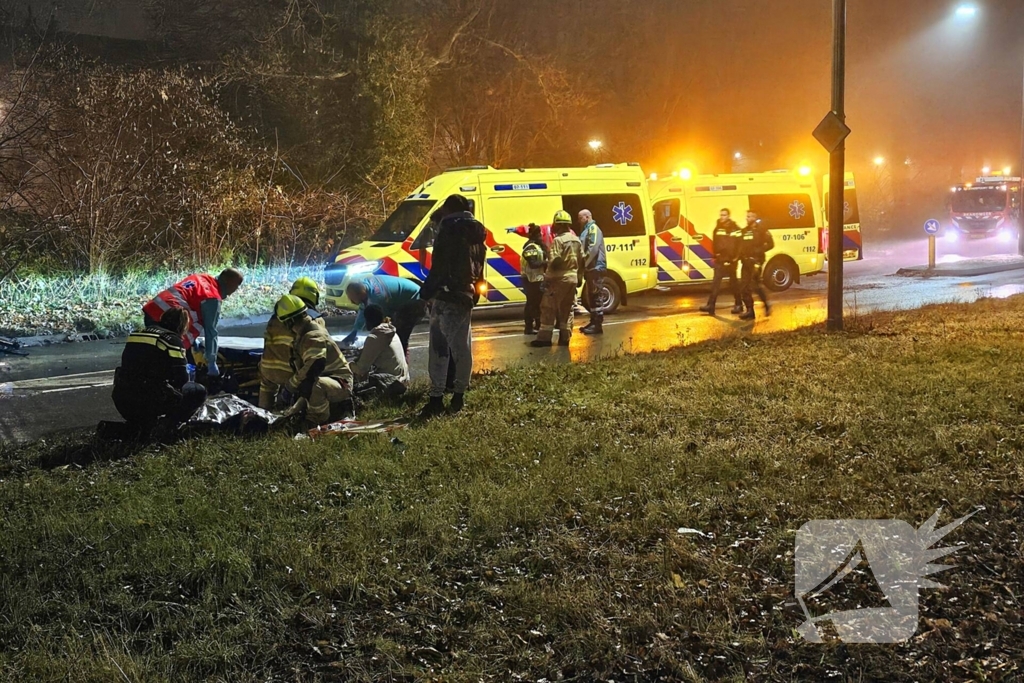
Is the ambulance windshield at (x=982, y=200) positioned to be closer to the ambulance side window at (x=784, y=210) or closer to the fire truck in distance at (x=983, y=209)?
the fire truck in distance at (x=983, y=209)

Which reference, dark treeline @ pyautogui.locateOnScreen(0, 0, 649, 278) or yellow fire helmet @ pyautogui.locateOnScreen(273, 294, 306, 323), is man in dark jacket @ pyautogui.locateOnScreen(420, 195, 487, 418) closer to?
yellow fire helmet @ pyautogui.locateOnScreen(273, 294, 306, 323)

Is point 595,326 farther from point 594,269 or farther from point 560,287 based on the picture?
point 560,287

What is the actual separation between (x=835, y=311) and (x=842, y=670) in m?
8.33

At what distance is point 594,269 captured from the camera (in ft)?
41.4

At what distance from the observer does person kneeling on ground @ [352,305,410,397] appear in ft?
24.4

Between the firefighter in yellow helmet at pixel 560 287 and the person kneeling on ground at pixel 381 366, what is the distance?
12.1 ft

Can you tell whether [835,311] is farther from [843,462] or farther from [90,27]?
[90,27]

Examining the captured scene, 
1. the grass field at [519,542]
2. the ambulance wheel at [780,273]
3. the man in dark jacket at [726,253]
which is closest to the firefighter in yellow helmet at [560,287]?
the man in dark jacket at [726,253]

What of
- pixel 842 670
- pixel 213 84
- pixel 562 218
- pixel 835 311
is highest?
pixel 213 84

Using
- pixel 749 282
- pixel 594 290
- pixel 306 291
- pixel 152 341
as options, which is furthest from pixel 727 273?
pixel 152 341

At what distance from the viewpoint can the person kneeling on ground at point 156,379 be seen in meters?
6.18

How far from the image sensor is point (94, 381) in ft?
29.9

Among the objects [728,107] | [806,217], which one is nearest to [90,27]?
[806,217]

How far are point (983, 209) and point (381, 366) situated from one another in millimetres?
33501
